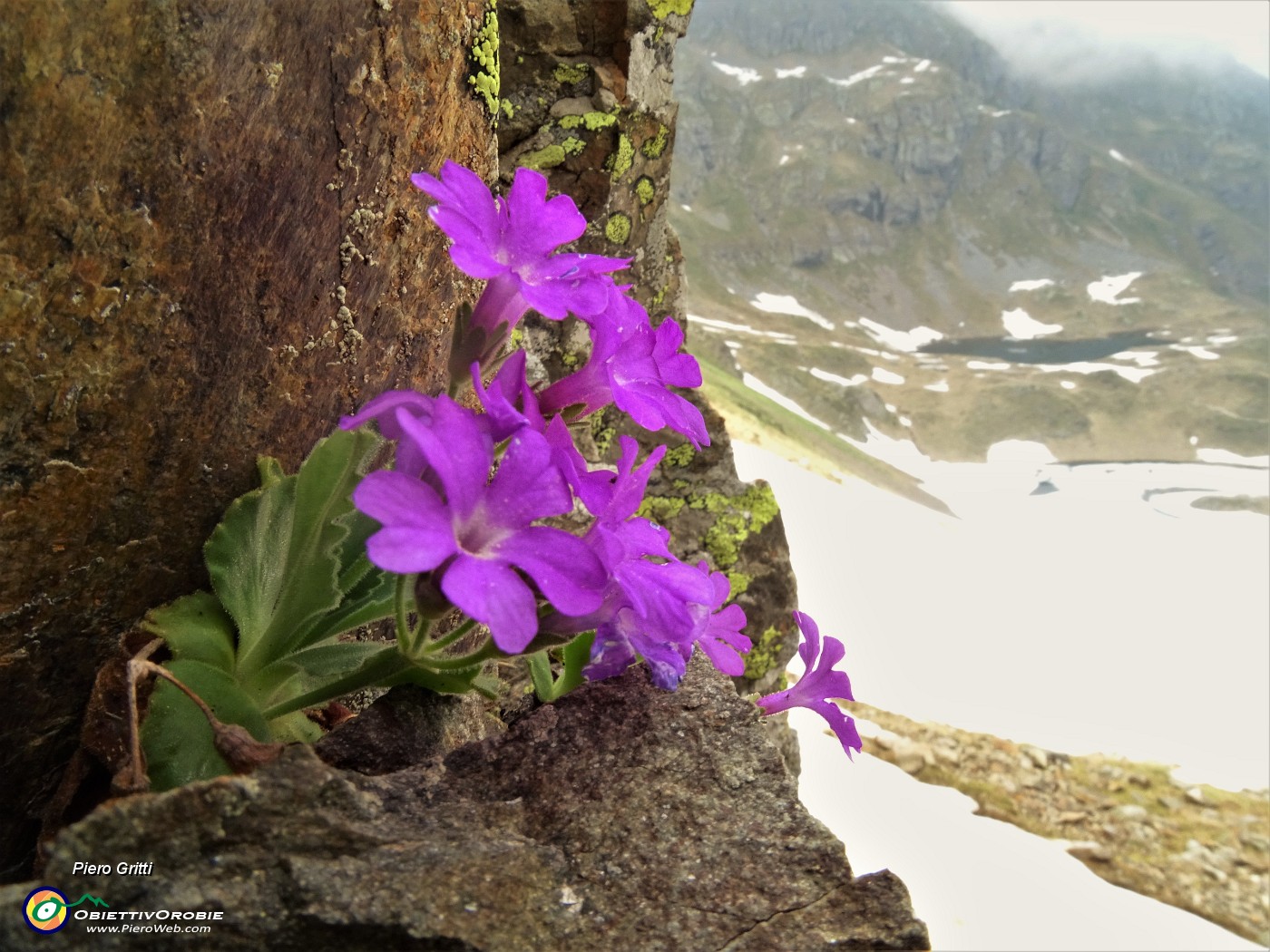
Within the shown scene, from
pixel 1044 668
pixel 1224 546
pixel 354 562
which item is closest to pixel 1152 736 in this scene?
pixel 1044 668

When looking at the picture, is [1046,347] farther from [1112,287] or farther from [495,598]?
[495,598]

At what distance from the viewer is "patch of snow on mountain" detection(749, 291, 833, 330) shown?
15850 centimetres

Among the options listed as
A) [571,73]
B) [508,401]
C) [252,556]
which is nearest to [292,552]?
[252,556]

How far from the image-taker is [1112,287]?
583 feet

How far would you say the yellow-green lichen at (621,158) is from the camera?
625 cm

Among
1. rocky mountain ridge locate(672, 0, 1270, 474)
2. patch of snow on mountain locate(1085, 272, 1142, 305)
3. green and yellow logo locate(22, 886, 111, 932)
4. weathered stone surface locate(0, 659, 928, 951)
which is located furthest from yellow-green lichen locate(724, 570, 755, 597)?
patch of snow on mountain locate(1085, 272, 1142, 305)

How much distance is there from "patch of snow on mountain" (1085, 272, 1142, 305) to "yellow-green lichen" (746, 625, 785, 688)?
192m

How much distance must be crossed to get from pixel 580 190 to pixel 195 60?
4.57m

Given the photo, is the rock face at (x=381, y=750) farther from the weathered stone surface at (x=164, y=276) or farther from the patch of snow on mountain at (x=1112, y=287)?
the patch of snow on mountain at (x=1112, y=287)

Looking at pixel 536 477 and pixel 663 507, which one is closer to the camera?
pixel 536 477

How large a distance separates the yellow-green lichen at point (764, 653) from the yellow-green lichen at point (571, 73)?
4.76 m

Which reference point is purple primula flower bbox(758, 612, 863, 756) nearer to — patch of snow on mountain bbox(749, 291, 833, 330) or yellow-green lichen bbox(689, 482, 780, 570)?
yellow-green lichen bbox(689, 482, 780, 570)

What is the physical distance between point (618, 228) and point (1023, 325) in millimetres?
183541

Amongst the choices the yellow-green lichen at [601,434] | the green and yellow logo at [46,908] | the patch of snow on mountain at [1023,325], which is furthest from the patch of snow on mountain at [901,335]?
the green and yellow logo at [46,908]
